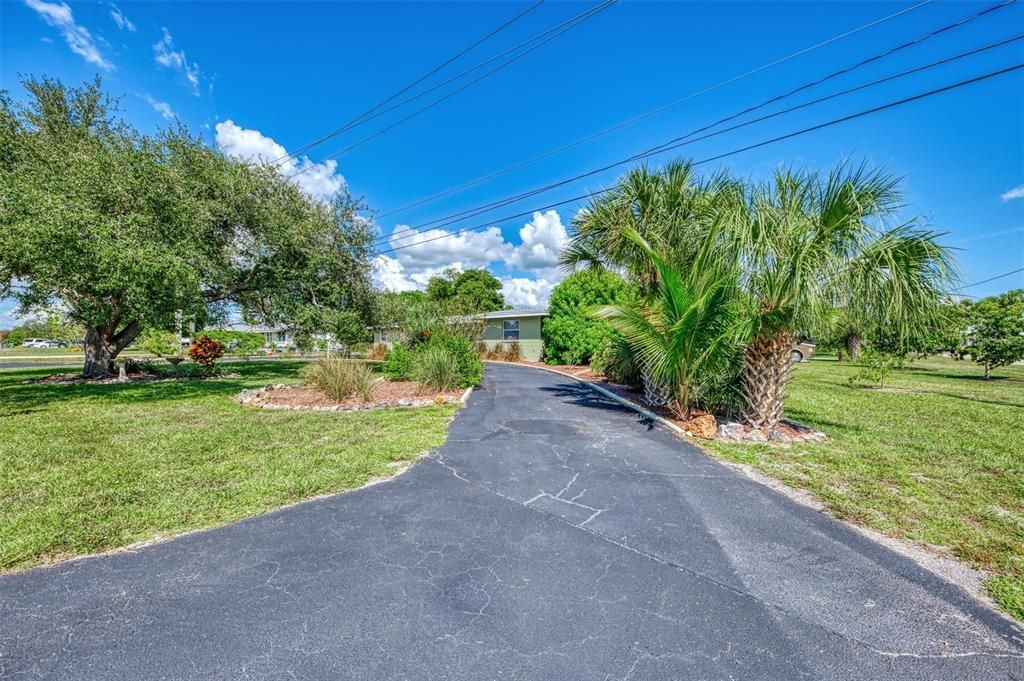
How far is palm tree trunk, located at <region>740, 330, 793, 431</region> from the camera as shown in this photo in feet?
21.2

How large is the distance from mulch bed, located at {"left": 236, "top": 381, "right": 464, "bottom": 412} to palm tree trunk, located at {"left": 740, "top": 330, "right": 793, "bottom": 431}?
19.5 feet

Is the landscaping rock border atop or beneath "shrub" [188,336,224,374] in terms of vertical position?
beneath

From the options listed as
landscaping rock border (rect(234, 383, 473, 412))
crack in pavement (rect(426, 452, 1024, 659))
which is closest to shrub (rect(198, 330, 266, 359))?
landscaping rock border (rect(234, 383, 473, 412))

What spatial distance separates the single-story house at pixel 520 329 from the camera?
2316cm

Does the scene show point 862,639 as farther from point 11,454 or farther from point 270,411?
point 270,411

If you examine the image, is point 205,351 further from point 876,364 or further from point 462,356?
point 876,364

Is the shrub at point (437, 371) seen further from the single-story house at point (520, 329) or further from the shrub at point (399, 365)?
the single-story house at point (520, 329)

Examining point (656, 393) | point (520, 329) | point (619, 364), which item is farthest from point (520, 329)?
point (656, 393)

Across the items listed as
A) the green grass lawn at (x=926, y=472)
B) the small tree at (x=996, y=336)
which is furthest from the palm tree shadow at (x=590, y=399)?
the small tree at (x=996, y=336)

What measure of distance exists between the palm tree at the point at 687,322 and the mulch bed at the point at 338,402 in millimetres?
4491

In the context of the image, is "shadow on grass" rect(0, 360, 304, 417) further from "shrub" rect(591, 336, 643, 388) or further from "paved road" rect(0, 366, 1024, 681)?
"shrub" rect(591, 336, 643, 388)

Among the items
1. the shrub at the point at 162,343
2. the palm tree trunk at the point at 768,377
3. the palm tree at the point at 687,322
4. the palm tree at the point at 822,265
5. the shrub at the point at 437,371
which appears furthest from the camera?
the shrub at the point at 162,343

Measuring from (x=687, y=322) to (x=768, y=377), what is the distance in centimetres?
148

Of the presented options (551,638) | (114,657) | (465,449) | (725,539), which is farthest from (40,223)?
(725,539)
